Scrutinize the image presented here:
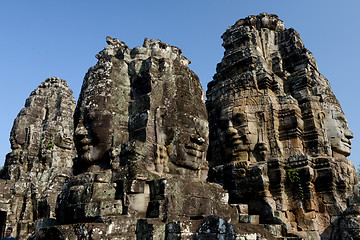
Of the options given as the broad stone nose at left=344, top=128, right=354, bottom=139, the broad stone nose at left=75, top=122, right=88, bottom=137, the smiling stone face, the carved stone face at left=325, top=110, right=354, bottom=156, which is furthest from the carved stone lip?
the broad stone nose at left=344, top=128, right=354, bottom=139

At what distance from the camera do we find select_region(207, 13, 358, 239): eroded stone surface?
9867 millimetres

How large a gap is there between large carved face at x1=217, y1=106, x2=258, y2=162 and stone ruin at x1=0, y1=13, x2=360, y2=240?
4 centimetres

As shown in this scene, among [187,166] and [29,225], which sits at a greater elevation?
[187,166]

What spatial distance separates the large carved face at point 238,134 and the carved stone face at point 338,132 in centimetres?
257

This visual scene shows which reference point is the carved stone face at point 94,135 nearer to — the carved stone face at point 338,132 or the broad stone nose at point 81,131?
the broad stone nose at point 81,131

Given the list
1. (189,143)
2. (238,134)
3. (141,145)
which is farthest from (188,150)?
(238,134)

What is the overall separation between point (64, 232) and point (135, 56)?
4329 millimetres

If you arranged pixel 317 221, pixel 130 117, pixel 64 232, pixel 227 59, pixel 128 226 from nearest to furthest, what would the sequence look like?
pixel 64 232, pixel 128 226, pixel 130 117, pixel 317 221, pixel 227 59

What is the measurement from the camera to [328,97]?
11773mm

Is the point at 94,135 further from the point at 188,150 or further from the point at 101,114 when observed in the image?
the point at 188,150

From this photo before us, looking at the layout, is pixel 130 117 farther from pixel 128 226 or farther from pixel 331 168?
pixel 331 168

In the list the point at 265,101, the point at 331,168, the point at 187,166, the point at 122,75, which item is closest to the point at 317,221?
the point at 331,168

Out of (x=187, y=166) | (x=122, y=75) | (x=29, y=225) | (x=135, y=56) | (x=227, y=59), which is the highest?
(x=227, y=59)

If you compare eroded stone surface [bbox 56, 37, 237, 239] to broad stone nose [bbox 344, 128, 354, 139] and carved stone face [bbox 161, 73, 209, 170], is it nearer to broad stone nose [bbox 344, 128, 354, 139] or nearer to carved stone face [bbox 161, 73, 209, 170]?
carved stone face [bbox 161, 73, 209, 170]
